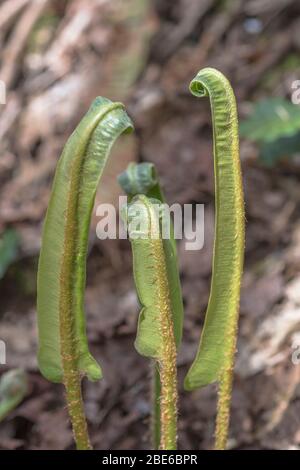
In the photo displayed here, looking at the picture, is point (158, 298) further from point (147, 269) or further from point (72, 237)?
point (72, 237)

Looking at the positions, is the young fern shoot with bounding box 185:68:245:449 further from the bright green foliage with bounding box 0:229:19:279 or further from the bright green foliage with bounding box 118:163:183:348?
Answer: the bright green foliage with bounding box 0:229:19:279

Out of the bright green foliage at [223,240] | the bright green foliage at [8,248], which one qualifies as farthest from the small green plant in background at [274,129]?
the bright green foliage at [223,240]

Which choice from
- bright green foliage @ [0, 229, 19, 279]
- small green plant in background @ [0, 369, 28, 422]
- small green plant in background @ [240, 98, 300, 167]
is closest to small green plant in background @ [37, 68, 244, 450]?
small green plant in background @ [0, 369, 28, 422]

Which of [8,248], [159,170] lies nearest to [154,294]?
[8,248]

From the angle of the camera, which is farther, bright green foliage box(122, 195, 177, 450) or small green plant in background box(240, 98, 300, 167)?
small green plant in background box(240, 98, 300, 167)

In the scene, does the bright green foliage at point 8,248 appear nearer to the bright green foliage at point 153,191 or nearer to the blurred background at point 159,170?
the blurred background at point 159,170
